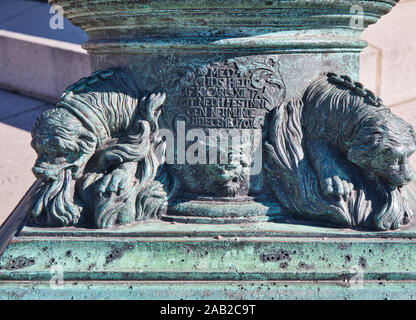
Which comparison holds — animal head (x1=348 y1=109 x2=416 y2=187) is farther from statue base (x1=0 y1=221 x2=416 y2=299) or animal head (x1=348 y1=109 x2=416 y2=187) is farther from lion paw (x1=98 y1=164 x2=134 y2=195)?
lion paw (x1=98 y1=164 x2=134 y2=195)

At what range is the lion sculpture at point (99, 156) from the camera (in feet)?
7.31

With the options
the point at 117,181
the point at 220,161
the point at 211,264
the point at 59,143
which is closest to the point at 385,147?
the point at 220,161

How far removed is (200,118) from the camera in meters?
2.31

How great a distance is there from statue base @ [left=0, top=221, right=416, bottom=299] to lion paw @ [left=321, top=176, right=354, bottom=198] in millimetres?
149

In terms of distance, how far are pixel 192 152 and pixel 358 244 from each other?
78 cm

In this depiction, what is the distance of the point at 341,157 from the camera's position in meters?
2.29

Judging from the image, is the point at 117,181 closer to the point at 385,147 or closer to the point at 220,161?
the point at 220,161

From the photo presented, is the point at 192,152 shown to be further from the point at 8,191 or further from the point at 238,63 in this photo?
the point at 8,191

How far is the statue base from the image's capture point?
6.72 feet

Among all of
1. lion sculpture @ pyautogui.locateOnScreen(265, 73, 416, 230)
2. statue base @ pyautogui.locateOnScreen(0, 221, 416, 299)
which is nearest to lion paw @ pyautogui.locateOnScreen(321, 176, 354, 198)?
lion sculpture @ pyautogui.locateOnScreen(265, 73, 416, 230)

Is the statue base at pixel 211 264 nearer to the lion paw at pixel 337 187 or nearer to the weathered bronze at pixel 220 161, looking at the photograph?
the weathered bronze at pixel 220 161

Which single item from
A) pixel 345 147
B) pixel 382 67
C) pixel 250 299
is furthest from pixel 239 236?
pixel 382 67

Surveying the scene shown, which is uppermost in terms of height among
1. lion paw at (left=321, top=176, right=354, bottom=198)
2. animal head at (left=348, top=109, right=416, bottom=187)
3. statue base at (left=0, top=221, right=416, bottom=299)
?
animal head at (left=348, top=109, right=416, bottom=187)

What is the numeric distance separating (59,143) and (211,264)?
2.56 feet
